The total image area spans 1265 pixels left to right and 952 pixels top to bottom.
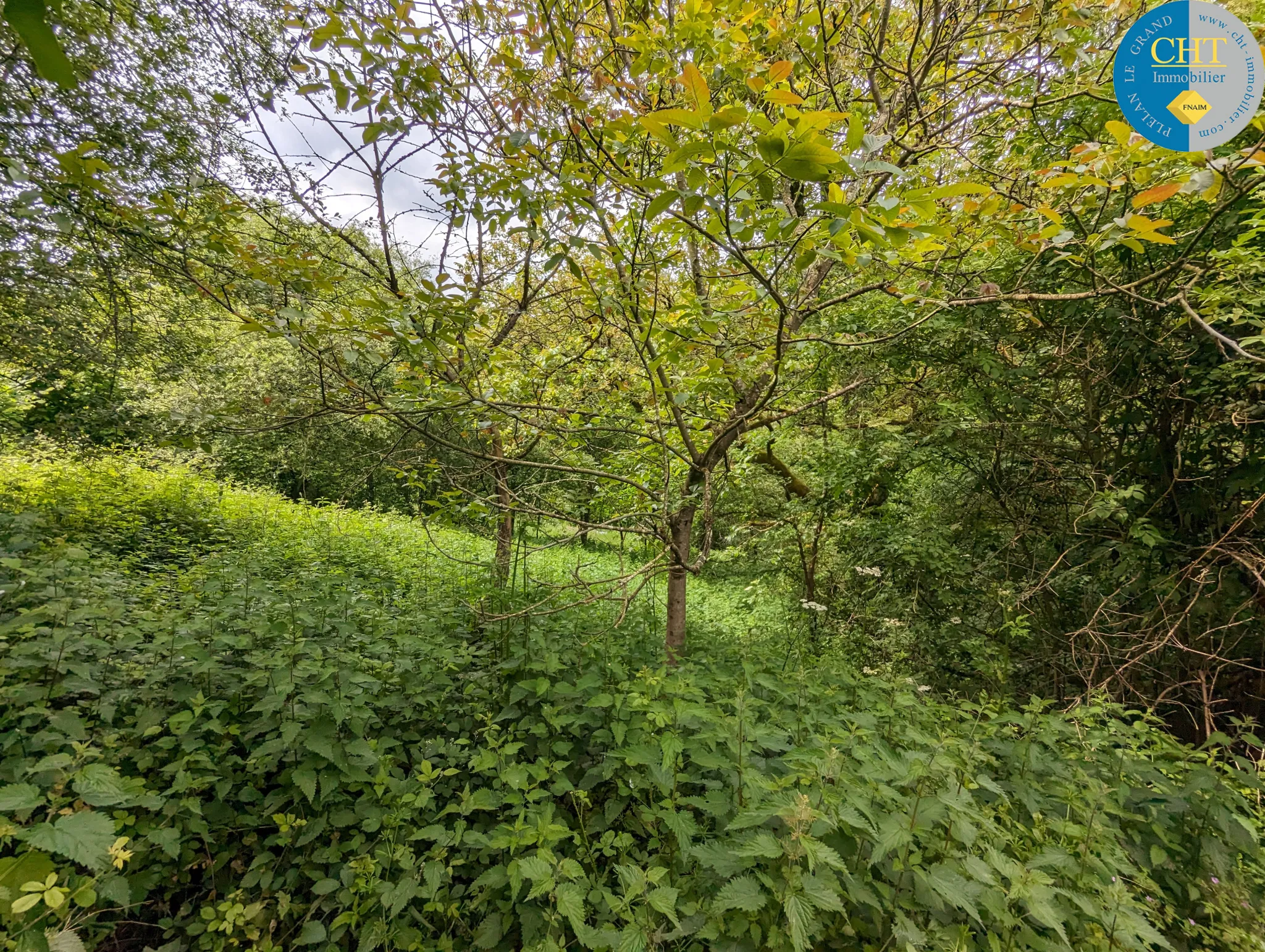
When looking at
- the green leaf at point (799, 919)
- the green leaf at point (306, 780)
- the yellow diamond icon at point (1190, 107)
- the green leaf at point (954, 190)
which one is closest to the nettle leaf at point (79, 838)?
the green leaf at point (306, 780)

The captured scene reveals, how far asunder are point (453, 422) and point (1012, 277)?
4.07 metres

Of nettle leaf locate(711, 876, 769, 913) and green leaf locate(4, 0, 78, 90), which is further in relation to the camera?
nettle leaf locate(711, 876, 769, 913)

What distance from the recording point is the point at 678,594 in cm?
301

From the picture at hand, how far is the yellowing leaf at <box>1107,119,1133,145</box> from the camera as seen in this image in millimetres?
1492

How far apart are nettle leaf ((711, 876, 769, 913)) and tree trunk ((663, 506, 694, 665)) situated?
5.25 ft

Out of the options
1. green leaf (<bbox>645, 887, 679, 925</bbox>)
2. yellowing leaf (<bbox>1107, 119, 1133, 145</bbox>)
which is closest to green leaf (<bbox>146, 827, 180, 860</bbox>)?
green leaf (<bbox>645, 887, 679, 925</bbox>)

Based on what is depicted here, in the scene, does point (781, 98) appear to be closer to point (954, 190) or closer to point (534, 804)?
point (954, 190)

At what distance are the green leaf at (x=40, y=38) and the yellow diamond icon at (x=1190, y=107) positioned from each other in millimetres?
3388

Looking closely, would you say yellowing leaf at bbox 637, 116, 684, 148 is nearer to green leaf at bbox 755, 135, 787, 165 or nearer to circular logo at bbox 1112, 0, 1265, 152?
green leaf at bbox 755, 135, 787, 165

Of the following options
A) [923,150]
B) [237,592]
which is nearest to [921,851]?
[923,150]

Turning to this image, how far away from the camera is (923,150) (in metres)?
2.02

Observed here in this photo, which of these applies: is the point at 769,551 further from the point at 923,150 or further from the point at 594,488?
the point at 923,150

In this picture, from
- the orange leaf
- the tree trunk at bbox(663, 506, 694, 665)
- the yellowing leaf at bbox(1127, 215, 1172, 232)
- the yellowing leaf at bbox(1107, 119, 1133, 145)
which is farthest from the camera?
the tree trunk at bbox(663, 506, 694, 665)

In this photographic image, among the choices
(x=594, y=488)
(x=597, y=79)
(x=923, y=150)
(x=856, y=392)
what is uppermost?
(x=597, y=79)
